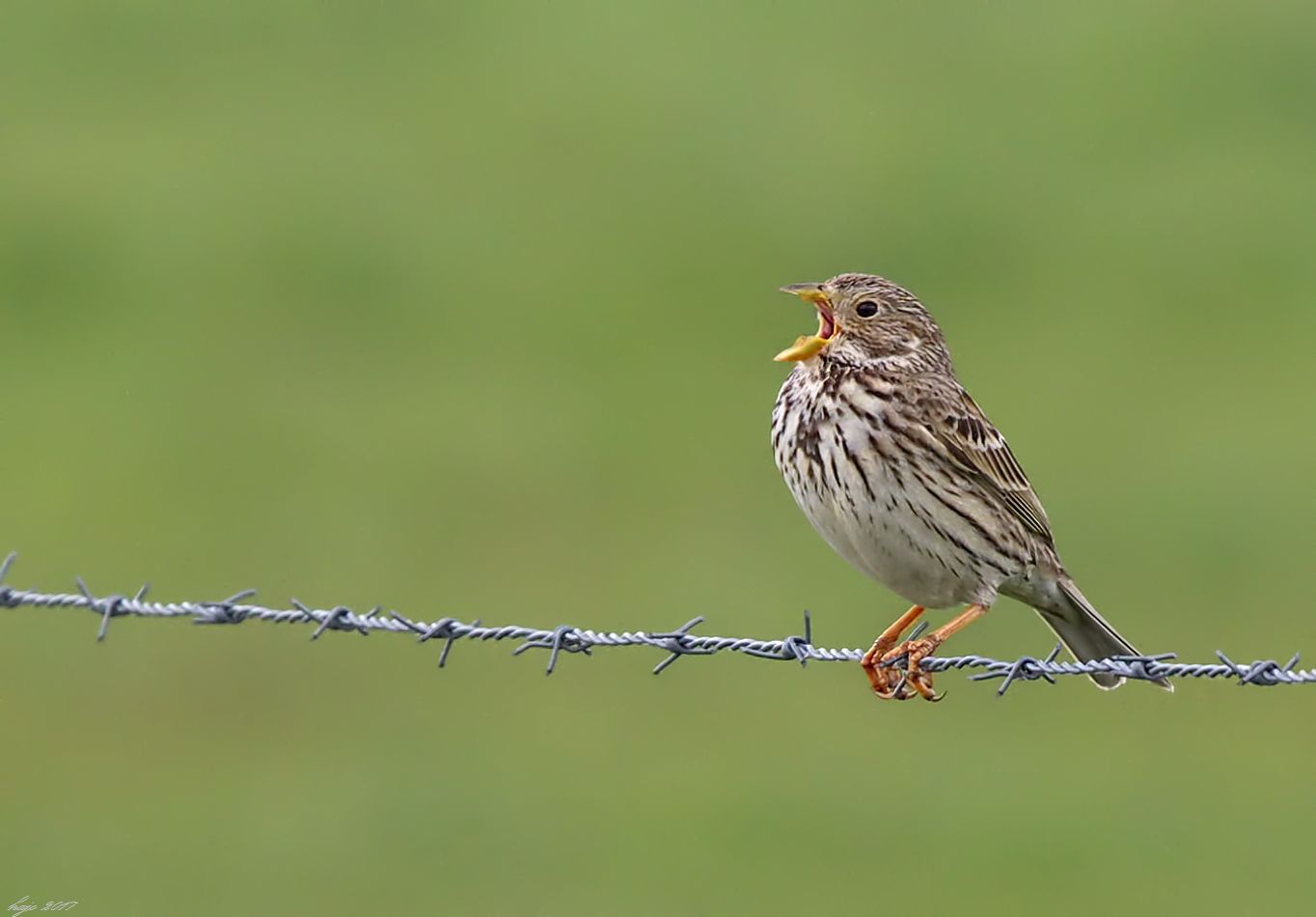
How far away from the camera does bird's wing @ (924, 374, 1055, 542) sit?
880cm

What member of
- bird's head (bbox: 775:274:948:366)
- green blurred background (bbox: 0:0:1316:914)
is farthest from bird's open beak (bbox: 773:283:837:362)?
green blurred background (bbox: 0:0:1316:914)

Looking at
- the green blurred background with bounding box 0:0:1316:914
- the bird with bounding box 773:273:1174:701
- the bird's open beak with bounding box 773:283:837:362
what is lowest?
the green blurred background with bounding box 0:0:1316:914

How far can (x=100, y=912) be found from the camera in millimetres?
12977

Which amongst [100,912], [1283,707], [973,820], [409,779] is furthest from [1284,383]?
[100,912]

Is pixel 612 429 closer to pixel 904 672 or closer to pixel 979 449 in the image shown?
pixel 979 449

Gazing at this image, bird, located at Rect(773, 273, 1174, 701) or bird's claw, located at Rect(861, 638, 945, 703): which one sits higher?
bird, located at Rect(773, 273, 1174, 701)

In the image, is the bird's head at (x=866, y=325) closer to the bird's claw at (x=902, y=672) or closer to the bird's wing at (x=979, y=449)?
the bird's wing at (x=979, y=449)

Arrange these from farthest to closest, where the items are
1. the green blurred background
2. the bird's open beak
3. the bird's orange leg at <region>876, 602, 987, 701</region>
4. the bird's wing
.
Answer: the green blurred background → the bird's open beak → the bird's wing → the bird's orange leg at <region>876, 602, 987, 701</region>

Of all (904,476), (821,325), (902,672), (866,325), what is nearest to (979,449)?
(904,476)

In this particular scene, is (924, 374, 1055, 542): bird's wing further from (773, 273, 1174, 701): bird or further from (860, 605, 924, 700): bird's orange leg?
(860, 605, 924, 700): bird's orange leg

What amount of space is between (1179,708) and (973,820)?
1.90m

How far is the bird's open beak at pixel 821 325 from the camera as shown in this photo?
29.2ft

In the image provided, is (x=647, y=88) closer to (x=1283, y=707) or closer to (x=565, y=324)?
(x=565, y=324)

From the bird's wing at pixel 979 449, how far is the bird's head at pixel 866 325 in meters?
0.21
